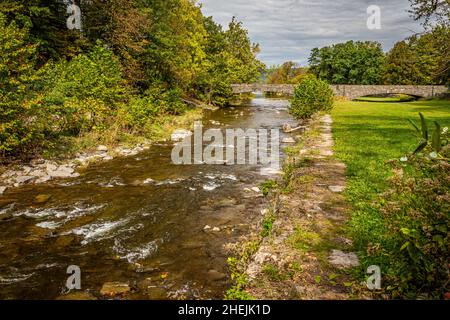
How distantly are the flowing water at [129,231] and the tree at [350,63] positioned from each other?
65.4 m

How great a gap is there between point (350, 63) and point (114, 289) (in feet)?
242

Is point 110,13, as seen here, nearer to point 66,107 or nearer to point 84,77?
point 84,77

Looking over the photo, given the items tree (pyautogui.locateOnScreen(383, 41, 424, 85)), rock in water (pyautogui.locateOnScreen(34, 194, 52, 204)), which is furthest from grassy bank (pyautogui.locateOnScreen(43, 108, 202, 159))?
tree (pyautogui.locateOnScreen(383, 41, 424, 85))

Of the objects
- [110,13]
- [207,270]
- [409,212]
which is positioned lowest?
[207,270]

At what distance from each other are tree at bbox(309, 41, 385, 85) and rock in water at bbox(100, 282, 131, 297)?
72.0 metres

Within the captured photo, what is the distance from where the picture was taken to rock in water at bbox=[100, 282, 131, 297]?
18.1 ft

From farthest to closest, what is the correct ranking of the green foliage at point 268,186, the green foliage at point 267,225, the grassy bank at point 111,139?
1. the grassy bank at point 111,139
2. the green foliage at point 268,186
3. the green foliage at point 267,225

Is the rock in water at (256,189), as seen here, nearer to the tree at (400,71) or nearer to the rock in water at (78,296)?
the rock in water at (78,296)

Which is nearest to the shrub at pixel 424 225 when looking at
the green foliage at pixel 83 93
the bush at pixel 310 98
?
the green foliage at pixel 83 93

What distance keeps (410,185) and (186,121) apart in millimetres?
23736

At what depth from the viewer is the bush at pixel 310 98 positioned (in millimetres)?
25000

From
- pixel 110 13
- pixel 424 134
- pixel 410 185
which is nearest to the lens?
pixel 424 134
